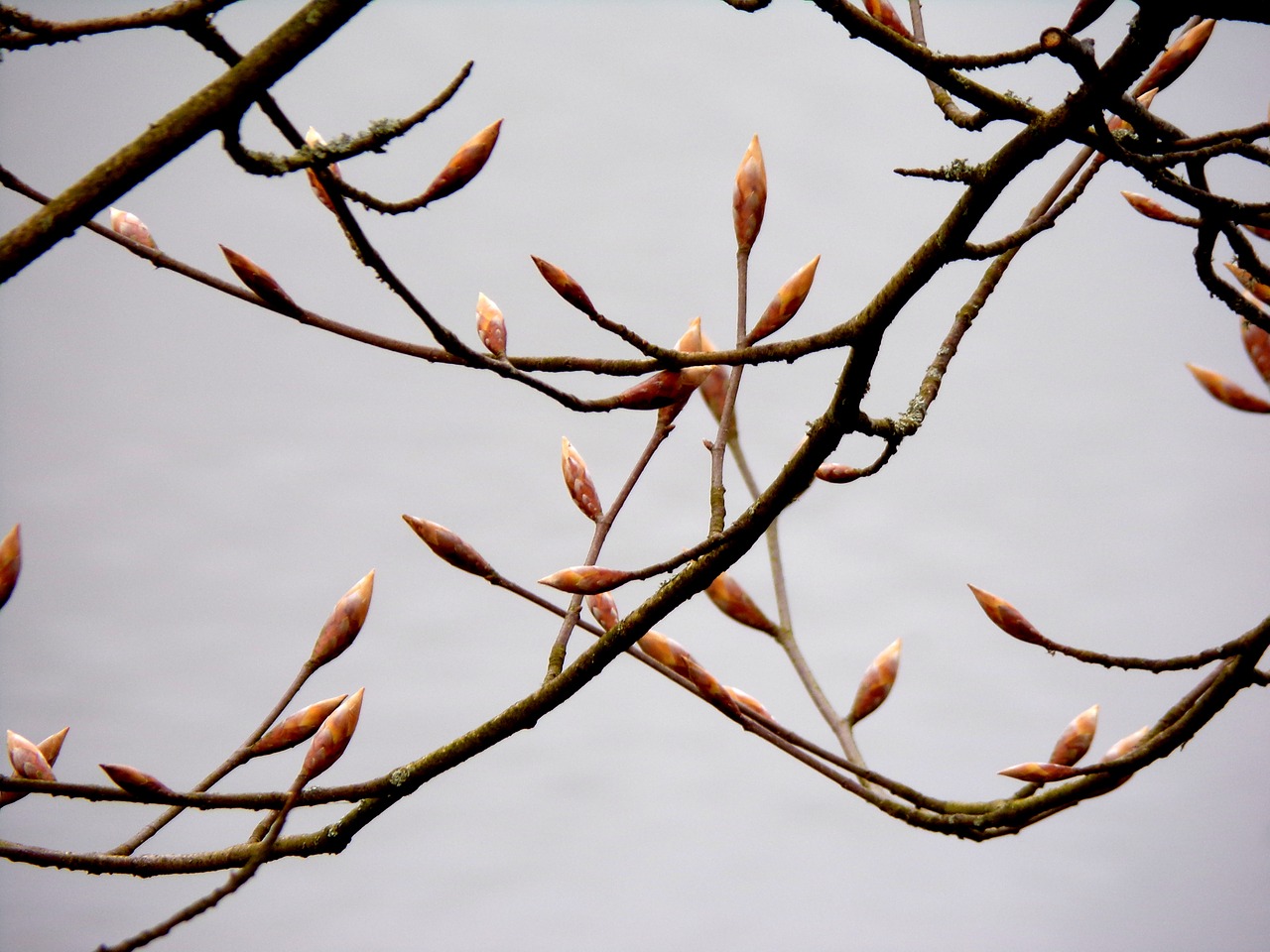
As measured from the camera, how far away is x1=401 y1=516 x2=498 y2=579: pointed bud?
341 millimetres

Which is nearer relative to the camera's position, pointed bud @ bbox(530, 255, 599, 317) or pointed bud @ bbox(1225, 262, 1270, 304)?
pointed bud @ bbox(530, 255, 599, 317)

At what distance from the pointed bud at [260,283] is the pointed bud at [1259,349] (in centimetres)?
34

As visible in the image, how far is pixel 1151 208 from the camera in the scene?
16.1 inches

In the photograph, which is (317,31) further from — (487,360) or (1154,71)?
(1154,71)

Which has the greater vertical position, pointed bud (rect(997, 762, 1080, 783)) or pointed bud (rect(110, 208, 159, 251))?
pointed bud (rect(110, 208, 159, 251))

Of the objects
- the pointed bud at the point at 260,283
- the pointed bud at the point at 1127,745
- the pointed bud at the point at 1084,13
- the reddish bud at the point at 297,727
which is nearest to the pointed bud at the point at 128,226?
the pointed bud at the point at 260,283

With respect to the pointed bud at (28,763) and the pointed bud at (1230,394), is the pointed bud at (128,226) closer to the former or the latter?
the pointed bud at (28,763)

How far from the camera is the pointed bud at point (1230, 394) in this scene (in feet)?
1.36

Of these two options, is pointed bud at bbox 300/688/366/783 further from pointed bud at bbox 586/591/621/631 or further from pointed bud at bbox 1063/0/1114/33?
pointed bud at bbox 1063/0/1114/33

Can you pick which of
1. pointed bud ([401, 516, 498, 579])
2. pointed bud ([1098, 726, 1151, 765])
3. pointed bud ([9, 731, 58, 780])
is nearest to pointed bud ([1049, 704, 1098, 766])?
pointed bud ([1098, 726, 1151, 765])

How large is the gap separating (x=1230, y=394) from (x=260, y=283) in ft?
1.16

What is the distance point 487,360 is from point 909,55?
0.41 feet

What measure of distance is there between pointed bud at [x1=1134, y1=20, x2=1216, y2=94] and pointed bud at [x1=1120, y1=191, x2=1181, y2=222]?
0.05m

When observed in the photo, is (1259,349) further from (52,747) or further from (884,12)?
(52,747)
